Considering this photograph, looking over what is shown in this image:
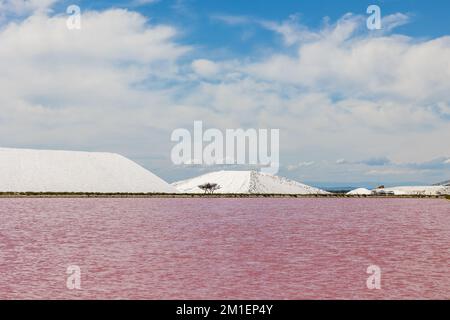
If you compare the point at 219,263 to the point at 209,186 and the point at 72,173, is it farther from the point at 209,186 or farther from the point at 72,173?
the point at 72,173

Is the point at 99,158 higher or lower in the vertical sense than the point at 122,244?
higher

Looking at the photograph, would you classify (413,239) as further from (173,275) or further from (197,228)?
(173,275)

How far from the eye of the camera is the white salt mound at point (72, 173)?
118438 millimetres

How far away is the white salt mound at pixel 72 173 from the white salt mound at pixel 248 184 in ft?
68.0

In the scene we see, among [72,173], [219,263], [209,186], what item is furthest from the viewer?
[209,186]

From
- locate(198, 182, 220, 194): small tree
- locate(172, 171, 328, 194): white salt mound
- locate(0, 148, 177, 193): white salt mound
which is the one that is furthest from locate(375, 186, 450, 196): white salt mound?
locate(0, 148, 177, 193): white salt mound

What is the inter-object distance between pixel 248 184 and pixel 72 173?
1980 inches

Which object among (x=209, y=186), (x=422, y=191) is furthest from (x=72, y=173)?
(x=422, y=191)

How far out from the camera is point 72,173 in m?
130

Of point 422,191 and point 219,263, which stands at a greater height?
point 422,191

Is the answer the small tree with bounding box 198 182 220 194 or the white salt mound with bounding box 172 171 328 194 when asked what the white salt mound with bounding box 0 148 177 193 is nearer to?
the small tree with bounding box 198 182 220 194

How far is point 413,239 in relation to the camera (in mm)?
23641
